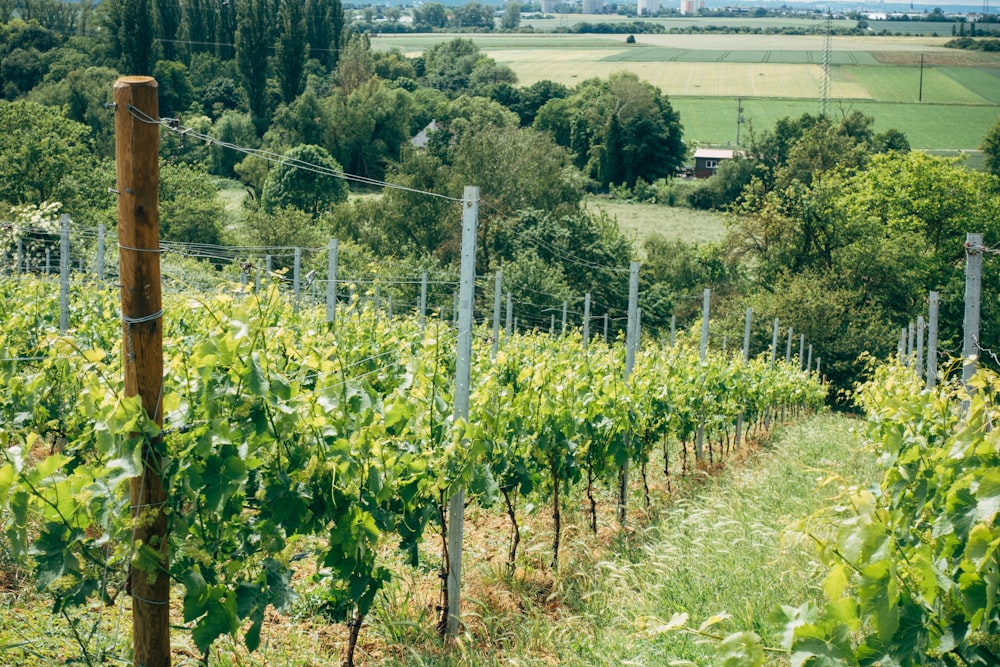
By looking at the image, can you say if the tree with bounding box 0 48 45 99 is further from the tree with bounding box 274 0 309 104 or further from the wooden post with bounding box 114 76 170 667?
the wooden post with bounding box 114 76 170 667

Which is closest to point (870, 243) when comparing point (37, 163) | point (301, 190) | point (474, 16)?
point (301, 190)

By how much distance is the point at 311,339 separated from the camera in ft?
15.9

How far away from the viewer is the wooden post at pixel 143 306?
3.31 meters

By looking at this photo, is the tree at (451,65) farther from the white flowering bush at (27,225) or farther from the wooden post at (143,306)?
the wooden post at (143,306)

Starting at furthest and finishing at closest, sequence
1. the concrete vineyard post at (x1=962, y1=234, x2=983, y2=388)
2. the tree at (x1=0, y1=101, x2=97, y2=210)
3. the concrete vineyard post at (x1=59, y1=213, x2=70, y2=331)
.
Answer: the tree at (x1=0, y1=101, x2=97, y2=210), the concrete vineyard post at (x1=59, y1=213, x2=70, y2=331), the concrete vineyard post at (x1=962, y1=234, x2=983, y2=388)

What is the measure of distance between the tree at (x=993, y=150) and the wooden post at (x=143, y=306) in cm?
5561

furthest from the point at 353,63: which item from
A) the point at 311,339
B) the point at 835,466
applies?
the point at 311,339

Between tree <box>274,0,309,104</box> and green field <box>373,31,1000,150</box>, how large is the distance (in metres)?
29.2

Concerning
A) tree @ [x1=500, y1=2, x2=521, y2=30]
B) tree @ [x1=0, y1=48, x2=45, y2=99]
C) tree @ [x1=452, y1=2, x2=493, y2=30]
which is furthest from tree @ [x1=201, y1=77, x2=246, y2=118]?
tree @ [x1=452, y1=2, x2=493, y2=30]

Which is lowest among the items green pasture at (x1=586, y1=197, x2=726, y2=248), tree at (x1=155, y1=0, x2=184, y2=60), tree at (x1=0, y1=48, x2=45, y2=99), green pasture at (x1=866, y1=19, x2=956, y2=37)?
green pasture at (x1=586, y1=197, x2=726, y2=248)

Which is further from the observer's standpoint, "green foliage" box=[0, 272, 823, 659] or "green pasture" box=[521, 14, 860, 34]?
"green pasture" box=[521, 14, 860, 34]

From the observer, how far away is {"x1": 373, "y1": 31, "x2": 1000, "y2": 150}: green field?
74.8 m

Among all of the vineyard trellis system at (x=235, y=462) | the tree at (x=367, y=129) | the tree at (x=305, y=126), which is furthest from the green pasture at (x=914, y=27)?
the vineyard trellis system at (x=235, y=462)

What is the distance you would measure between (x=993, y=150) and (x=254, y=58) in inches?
1778
